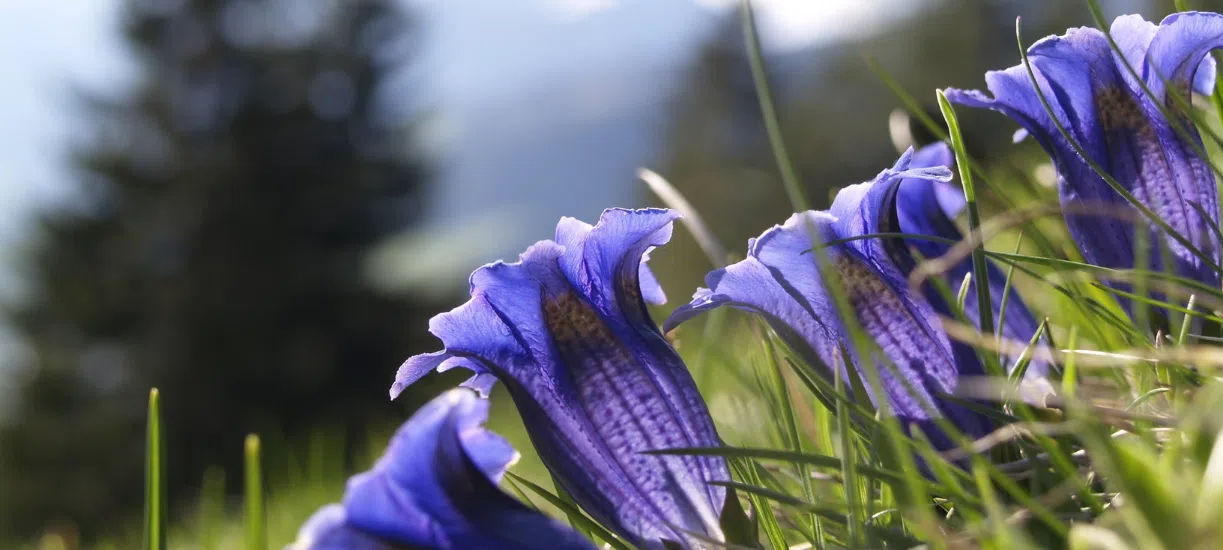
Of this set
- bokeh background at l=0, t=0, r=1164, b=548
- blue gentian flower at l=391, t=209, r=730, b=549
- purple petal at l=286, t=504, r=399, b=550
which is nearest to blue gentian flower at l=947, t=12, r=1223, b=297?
blue gentian flower at l=391, t=209, r=730, b=549

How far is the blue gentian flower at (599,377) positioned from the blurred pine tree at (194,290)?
1593 centimetres

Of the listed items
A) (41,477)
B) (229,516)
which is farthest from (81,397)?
(229,516)

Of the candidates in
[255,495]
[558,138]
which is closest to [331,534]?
[255,495]

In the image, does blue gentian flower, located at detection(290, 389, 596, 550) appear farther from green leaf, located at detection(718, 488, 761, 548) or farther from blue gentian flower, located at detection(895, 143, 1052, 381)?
blue gentian flower, located at detection(895, 143, 1052, 381)

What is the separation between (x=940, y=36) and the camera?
24797 mm

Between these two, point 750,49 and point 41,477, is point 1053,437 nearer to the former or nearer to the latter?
point 750,49

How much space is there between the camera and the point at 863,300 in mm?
896

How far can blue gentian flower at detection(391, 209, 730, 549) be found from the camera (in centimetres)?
86

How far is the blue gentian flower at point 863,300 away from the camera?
2.75 feet

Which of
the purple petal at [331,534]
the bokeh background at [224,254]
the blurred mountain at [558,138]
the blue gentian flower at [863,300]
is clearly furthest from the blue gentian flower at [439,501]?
the blurred mountain at [558,138]

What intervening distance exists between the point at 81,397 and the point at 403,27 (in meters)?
9.09

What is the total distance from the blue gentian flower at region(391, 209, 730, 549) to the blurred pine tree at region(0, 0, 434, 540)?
15.9 metres

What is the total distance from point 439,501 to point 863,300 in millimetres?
433

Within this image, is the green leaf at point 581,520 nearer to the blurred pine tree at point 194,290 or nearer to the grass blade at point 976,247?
the grass blade at point 976,247
